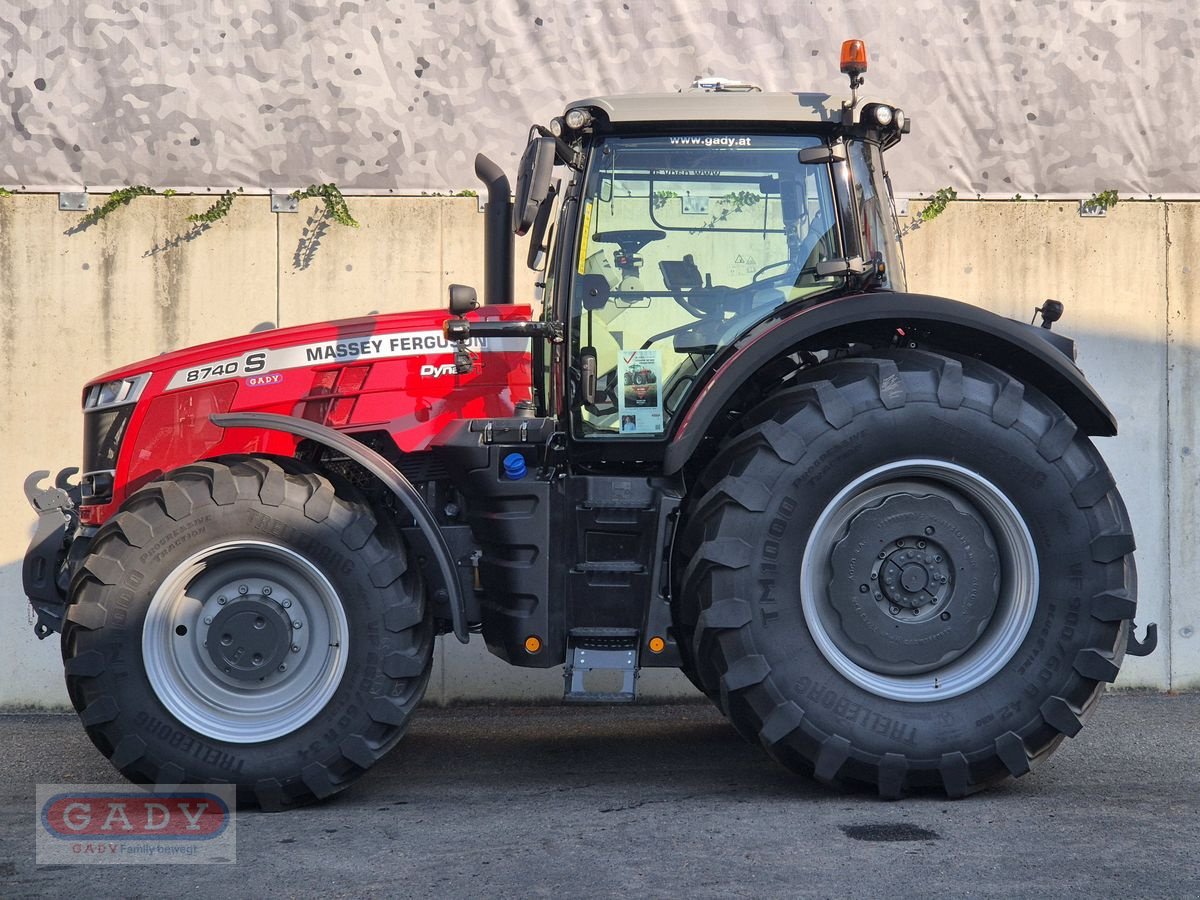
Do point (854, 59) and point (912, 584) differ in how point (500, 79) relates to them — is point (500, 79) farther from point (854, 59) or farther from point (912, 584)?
point (912, 584)

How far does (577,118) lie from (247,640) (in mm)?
2161

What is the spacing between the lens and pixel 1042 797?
4.23 meters

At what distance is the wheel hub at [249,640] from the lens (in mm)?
4332

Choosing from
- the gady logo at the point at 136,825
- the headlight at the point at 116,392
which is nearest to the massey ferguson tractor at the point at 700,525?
the gady logo at the point at 136,825

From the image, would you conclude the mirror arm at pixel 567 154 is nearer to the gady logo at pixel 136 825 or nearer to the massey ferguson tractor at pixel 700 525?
the massey ferguson tractor at pixel 700 525

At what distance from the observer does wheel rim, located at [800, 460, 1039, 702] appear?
4230 millimetres

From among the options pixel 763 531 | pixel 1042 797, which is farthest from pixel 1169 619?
pixel 763 531

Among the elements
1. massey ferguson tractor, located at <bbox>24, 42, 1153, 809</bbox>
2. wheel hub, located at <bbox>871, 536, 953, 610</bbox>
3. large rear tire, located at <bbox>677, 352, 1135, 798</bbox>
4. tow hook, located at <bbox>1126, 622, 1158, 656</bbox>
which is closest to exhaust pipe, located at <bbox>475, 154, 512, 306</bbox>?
massey ferguson tractor, located at <bbox>24, 42, 1153, 809</bbox>

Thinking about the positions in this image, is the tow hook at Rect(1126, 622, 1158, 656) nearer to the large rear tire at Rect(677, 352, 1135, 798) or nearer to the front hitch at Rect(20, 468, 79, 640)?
the large rear tire at Rect(677, 352, 1135, 798)

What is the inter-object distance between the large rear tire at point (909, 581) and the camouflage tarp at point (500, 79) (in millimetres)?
3193

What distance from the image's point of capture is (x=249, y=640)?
434 centimetres

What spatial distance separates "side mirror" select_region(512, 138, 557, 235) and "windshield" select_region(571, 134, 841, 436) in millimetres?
360

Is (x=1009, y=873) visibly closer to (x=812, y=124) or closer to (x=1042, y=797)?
(x=1042, y=797)

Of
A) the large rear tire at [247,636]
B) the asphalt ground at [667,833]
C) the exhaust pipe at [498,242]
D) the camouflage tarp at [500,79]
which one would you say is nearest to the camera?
the asphalt ground at [667,833]
